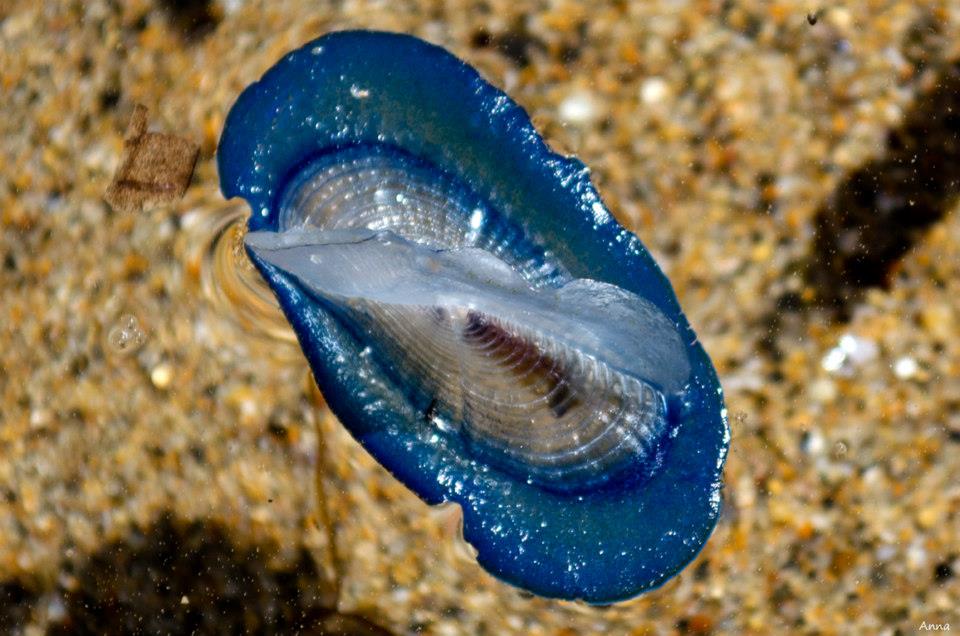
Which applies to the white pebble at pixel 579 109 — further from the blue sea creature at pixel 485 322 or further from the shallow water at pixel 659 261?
the blue sea creature at pixel 485 322

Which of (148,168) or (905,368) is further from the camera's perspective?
(148,168)

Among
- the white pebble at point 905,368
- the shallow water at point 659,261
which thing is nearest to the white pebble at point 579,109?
the shallow water at point 659,261

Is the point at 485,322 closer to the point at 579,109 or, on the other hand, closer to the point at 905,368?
the point at 579,109

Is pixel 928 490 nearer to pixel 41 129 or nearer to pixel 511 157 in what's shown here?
pixel 511 157

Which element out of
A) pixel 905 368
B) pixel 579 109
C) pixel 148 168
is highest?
pixel 579 109

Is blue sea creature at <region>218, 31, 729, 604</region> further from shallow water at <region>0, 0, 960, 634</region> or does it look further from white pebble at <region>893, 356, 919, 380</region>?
white pebble at <region>893, 356, 919, 380</region>

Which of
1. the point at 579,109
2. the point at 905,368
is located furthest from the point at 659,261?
the point at 905,368
